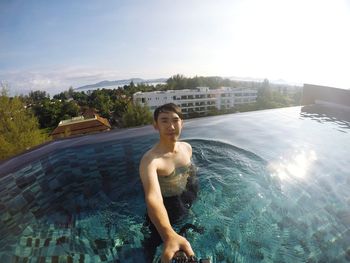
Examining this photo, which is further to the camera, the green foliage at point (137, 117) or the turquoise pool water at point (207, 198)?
the green foliage at point (137, 117)

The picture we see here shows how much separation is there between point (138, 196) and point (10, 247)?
1.51 metres

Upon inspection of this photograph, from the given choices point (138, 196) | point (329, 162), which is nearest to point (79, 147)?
point (138, 196)

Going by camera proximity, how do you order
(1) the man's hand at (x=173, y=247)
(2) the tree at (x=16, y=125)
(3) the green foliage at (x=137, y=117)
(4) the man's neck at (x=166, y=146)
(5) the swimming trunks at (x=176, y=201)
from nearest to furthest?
1. (1) the man's hand at (x=173, y=247)
2. (5) the swimming trunks at (x=176, y=201)
3. (4) the man's neck at (x=166, y=146)
4. (2) the tree at (x=16, y=125)
5. (3) the green foliage at (x=137, y=117)

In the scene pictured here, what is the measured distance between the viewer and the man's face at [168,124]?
7.02 ft

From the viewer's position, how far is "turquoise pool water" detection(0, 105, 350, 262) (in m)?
2.20

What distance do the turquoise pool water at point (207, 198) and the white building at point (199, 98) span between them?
37504mm

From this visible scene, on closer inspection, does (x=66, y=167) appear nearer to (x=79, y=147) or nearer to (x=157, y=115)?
(x=79, y=147)

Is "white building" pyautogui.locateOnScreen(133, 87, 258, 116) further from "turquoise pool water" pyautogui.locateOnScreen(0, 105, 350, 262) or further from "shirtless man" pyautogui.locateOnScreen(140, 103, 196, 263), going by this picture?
"shirtless man" pyautogui.locateOnScreen(140, 103, 196, 263)

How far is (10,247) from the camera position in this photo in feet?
6.90

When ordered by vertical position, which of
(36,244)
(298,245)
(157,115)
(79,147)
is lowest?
(298,245)

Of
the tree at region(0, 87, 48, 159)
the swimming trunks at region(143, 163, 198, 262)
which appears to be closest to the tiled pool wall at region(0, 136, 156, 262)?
the swimming trunks at region(143, 163, 198, 262)

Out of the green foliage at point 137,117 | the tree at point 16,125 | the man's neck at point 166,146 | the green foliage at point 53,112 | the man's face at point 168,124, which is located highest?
the man's face at point 168,124

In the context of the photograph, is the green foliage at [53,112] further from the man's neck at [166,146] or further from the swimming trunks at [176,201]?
the man's neck at [166,146]

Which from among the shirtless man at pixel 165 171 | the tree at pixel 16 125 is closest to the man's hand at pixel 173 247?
the shirtless man at pixel 165 171
